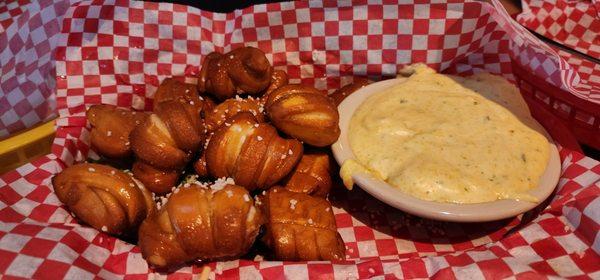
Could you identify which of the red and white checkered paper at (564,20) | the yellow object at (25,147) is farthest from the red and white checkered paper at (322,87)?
the red and white checkered paper at (564,20)

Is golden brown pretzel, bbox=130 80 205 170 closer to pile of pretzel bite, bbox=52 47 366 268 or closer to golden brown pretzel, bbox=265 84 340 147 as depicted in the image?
pile of pretzel bite, bbox=52 47 366 268

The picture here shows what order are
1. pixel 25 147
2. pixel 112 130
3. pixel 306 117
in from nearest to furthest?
1. pixel 306 117
2. pixel 112 130
3. pixel 25 147

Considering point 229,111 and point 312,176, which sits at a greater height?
point 229,111

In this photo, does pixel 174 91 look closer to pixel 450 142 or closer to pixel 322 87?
pixel 322 87

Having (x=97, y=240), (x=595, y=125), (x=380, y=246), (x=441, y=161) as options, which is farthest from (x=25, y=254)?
(x=595, y=125)

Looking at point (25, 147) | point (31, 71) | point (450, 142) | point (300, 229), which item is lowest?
point (25, 147)

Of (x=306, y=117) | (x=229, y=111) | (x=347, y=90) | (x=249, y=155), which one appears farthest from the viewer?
(x=347, y=90)

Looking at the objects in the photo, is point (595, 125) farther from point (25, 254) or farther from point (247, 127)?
point (25, 254)

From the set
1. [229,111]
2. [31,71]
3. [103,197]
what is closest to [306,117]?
[229,111]
